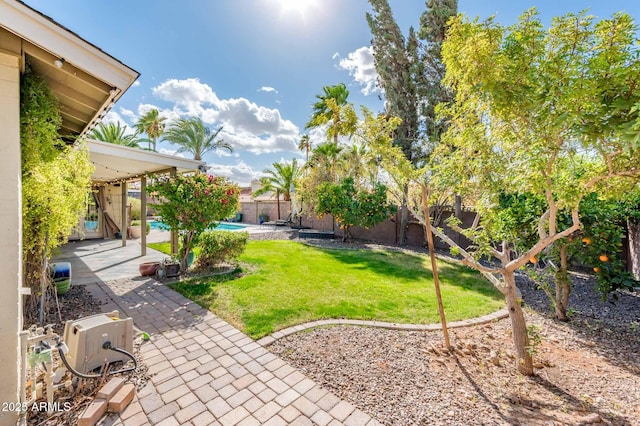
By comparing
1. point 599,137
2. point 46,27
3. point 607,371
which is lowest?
point 607,371

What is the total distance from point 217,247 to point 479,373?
6421 mm

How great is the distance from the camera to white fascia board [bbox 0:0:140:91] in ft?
7.43

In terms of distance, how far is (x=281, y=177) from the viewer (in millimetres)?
24031

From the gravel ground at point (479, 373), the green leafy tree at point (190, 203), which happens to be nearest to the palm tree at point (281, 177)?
the green leafy tree at point (190, 203)

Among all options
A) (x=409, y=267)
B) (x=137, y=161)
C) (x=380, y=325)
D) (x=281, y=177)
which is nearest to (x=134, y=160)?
(x=137, y=161)

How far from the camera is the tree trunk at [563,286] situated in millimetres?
4668

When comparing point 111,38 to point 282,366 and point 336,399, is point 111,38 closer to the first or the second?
point 282,366

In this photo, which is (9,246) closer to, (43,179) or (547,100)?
(43,179)

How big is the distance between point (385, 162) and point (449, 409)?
10.0ft

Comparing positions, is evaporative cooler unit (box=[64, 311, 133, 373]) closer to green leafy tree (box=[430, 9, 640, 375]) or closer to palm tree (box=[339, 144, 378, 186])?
green leafy tree (box=[430, 9, 640, 375])

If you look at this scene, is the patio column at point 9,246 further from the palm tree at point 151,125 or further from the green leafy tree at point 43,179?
the palm tree at point 151,125

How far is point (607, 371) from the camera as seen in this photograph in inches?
130

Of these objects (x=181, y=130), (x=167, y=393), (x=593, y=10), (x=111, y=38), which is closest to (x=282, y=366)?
(x=167, y=393)

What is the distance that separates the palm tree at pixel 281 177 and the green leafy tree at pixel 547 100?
→ 20.7 meters
